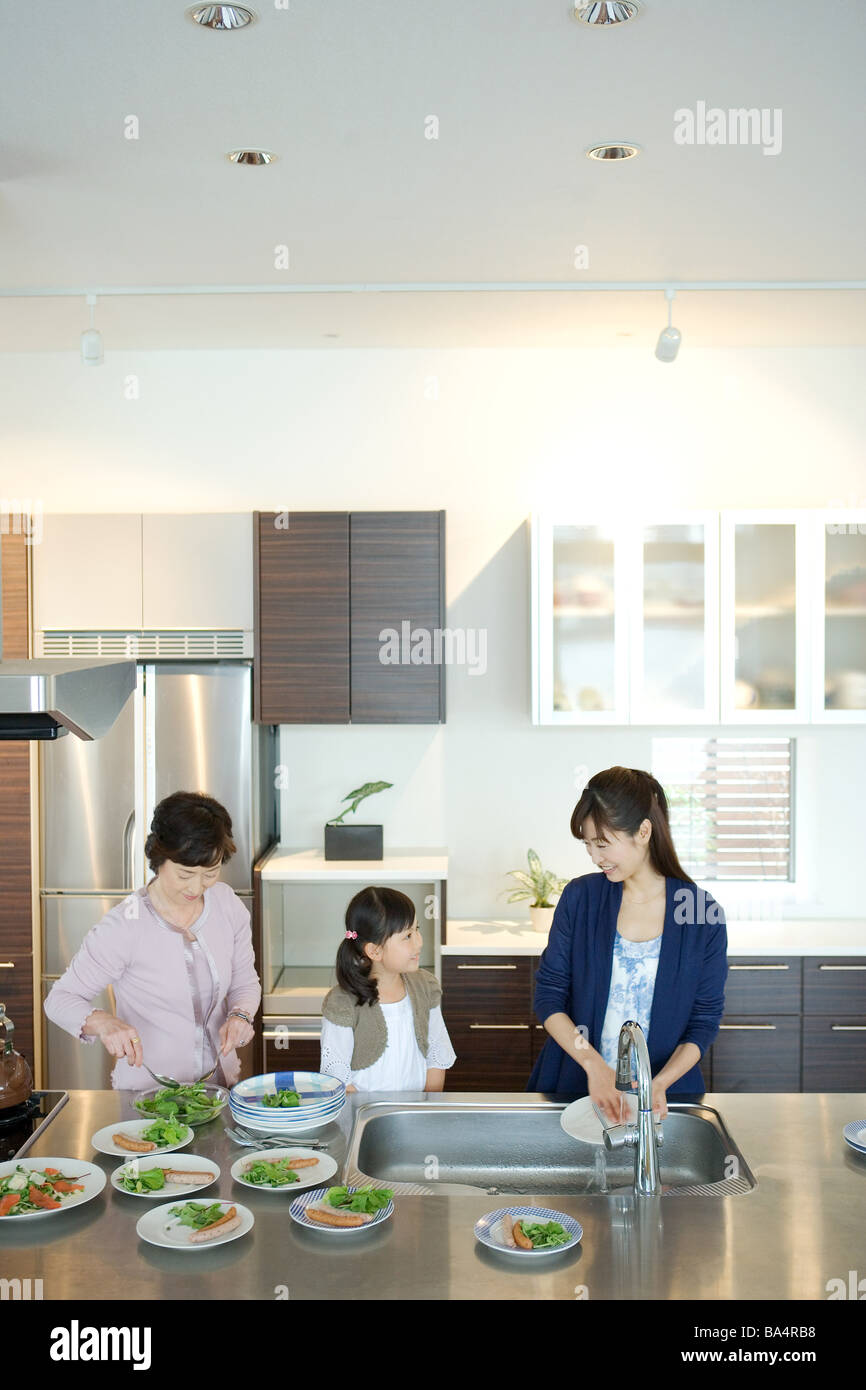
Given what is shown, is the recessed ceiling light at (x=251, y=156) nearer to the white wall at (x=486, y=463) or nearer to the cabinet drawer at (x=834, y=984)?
the white wall at (x=486, y=463)

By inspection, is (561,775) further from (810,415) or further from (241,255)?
(241,255)

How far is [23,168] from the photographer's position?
2771mm

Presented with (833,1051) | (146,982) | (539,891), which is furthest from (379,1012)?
(833,1051)

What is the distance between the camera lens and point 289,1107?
7.58ft

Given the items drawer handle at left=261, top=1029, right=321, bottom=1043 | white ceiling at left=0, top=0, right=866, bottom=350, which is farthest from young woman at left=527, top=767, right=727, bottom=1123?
drawer handle at left=261, top=1029, right=321, bottom=1043

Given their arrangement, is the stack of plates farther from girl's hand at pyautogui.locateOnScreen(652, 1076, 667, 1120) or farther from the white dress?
girl's hand at pyautogui.locateOnScreen(652, 1076, 667, 1120)

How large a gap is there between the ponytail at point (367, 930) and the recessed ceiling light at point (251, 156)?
65.7 inches

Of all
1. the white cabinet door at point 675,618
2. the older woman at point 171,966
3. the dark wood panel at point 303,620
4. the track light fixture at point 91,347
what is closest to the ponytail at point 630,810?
the older woman at point 171,966

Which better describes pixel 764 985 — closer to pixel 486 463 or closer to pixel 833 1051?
pixel 833 1051

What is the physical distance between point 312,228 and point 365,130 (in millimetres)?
615

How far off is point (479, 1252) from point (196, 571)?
9.24ft

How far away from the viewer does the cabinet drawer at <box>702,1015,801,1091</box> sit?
4.02 meters

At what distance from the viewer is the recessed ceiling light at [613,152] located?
2.66 metres

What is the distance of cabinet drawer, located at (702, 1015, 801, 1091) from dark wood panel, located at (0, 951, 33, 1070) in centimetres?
232
